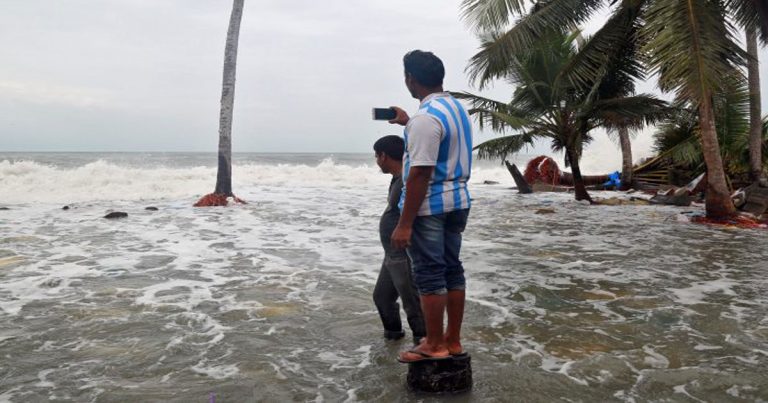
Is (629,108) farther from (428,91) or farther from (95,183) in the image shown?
(95,183)

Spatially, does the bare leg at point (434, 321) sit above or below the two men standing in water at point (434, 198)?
below

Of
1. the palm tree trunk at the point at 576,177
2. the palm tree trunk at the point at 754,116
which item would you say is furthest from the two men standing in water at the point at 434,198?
the palm tree trunk at the point at 576,177

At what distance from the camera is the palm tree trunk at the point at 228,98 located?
1491 cm

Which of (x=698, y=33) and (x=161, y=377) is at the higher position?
(x=698, y=33)

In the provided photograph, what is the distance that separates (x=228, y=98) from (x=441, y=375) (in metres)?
13.4

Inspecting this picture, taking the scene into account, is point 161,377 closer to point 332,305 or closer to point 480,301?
point 332,305

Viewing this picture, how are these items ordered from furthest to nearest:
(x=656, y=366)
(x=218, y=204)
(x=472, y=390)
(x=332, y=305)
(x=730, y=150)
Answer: (x=730, y=150)
(x=218, y=204)
(x=332, y=305)
(x=656, y=366)
(x=472, y=390)

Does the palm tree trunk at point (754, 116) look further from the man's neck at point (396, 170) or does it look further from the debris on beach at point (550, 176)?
the man's neck at point (396, 170)

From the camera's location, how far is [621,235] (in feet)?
30.7

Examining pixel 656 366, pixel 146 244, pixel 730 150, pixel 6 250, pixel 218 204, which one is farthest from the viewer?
pixel 730 150

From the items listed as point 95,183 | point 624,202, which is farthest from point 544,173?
point 95,183

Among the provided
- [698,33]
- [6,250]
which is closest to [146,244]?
[6,250]

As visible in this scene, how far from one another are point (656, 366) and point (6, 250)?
7.78 meters

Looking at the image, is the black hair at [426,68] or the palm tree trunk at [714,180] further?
the palm tree trunk at [714,180]
